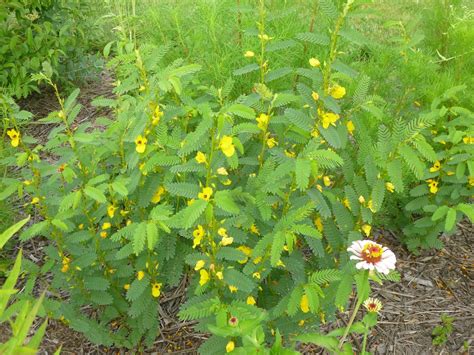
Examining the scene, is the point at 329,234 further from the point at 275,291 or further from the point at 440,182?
the point at 440,182

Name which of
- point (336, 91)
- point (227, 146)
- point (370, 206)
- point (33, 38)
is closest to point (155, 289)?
point (227, 146)

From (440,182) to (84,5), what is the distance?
9.08 ft

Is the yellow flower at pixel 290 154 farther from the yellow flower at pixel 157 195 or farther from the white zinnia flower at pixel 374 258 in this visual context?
the white zinnia flower at pixel 374 258

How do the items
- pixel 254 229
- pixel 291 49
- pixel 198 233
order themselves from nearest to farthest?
pixel 198 233, pixel 254 229, pixel 291 49

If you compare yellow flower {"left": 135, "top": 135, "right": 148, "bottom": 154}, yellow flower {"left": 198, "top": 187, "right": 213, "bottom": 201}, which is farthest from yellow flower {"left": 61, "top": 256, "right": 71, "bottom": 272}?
yellow flower {"left": 198, "top": 187, "right": 213, "bottom": 201}

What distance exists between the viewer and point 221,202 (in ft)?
4.31

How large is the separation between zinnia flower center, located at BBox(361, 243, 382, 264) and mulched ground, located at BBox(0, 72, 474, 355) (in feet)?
3.48

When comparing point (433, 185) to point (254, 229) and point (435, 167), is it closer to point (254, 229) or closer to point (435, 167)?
point (435, 167)

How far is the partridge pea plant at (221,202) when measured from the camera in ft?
4.65

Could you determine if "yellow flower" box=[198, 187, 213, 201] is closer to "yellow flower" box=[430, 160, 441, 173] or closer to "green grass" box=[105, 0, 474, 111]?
"green grass" box=[105, 0, 474, 111]

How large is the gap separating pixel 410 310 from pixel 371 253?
1.31 meters

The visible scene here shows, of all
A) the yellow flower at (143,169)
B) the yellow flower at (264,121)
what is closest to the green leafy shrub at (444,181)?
the yellow flower at (264,121)

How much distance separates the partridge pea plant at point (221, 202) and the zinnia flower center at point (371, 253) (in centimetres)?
20

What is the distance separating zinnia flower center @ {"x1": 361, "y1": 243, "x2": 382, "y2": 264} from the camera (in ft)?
3.76
